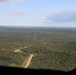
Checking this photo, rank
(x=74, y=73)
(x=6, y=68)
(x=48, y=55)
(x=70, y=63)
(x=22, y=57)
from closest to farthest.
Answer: (x=74, y=73), (x=6, y=68), (x=70, y=63), (x=22, y=57), (x=48, y=55)

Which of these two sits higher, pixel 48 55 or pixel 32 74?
pixel 32 74

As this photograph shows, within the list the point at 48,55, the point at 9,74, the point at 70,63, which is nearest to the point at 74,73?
the point at 9,74

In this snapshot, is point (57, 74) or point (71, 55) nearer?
point (57, 74)

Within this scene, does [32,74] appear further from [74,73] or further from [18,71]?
[74,73]

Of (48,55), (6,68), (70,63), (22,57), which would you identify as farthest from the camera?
(48,55)

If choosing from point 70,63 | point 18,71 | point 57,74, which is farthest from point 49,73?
point 70,63

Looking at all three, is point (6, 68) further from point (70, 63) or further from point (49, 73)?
point (70, 63)

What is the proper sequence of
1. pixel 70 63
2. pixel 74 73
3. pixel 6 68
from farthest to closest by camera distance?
pixel 70 63
pixel 6 68
pixel 74 73

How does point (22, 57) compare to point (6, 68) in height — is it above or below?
below

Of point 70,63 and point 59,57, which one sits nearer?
point 70,63
